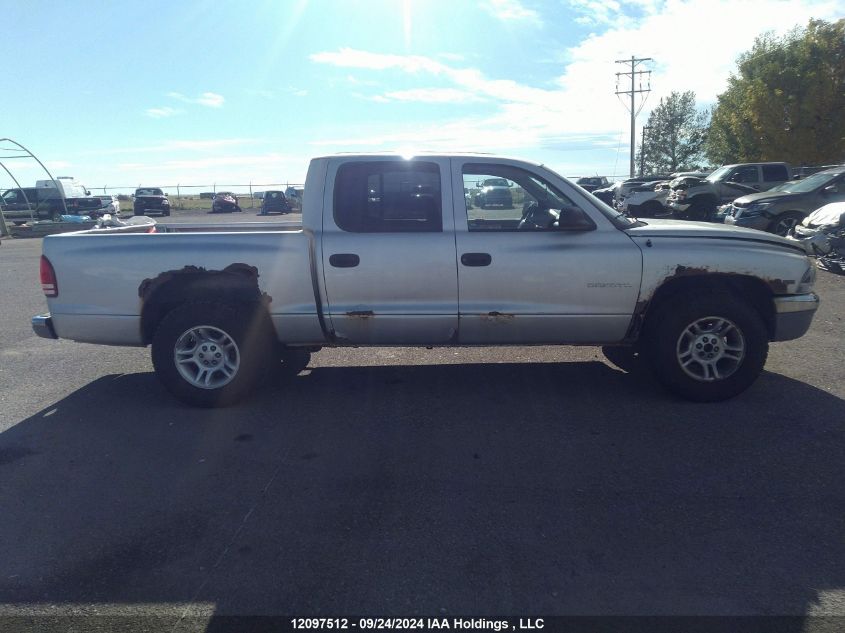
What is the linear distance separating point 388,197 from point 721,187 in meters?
18.8

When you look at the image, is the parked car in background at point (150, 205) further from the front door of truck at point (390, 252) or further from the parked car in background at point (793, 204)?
the front door of truck at point (390, 252)

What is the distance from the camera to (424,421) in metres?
4.88

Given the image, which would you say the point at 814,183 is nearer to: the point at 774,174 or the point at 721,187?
the point at 721,187

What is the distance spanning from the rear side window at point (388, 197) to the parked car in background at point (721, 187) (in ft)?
58.8

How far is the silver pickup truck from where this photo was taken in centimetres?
494

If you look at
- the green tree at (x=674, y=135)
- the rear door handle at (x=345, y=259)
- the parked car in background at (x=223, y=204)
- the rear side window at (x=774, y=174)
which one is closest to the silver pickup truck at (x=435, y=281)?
the rear door handle at (x=345, y=259)

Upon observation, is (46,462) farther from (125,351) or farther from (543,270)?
(543,270)

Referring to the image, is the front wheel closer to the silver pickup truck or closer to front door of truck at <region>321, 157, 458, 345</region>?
the silver pickup truck

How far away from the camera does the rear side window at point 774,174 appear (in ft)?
68.7

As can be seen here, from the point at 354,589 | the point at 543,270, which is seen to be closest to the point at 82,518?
the point at 354,589

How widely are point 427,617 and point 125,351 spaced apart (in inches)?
227

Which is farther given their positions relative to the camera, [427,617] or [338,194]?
[338,194]

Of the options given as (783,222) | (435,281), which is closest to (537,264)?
(435,281)

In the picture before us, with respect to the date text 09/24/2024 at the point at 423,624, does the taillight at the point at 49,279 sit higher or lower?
higher
